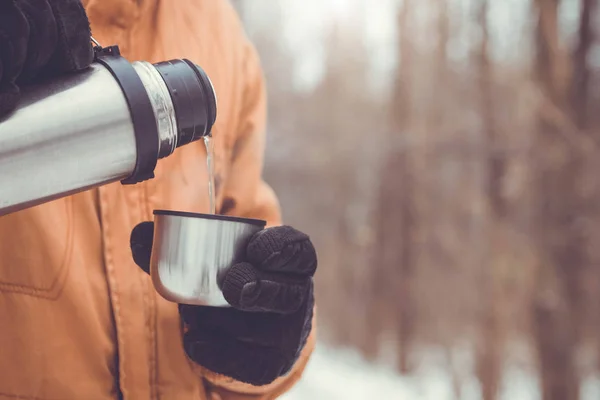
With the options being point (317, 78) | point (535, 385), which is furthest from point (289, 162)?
point (535, 385)

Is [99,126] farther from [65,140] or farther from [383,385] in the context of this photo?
[383,385]

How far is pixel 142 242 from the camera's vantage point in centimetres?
68

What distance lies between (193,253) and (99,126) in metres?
0.18

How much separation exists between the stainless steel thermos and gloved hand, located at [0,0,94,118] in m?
0.02

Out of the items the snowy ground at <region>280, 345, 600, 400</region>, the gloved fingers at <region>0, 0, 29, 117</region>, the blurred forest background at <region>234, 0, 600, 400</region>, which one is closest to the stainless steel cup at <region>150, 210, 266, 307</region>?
the gloved fingers at <region>0, 0, 29, 117</region>

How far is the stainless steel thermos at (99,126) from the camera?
529mm

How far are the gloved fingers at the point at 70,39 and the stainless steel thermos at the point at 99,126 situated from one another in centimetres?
2

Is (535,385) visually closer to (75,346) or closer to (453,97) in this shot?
(453,97)

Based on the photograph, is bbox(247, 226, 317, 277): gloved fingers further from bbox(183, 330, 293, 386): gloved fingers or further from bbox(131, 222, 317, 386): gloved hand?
bbox(183, 330, 293, 386): gloved fingers

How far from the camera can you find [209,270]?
2.12ft

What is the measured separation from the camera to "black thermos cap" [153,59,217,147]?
58 centimetres

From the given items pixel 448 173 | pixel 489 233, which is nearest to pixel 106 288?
pixel 489 233

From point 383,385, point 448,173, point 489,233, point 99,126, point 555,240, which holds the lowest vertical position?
point 383,385

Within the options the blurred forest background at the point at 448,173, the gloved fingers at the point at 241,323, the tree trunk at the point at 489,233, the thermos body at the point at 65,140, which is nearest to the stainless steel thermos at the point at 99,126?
the thermos body at the point at 65,140
